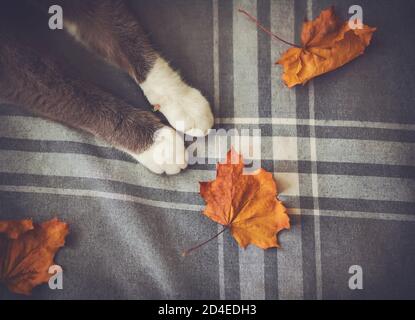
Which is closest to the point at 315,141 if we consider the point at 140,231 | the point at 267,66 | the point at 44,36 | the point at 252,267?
the point at 267,66

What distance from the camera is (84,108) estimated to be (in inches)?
33.4

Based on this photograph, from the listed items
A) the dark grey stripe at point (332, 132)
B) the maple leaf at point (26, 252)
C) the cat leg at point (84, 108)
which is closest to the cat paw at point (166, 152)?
the cat leg at point (84, 108)

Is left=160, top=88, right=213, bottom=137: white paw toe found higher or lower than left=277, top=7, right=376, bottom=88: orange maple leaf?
lower

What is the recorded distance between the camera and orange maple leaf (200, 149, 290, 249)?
2.70ft

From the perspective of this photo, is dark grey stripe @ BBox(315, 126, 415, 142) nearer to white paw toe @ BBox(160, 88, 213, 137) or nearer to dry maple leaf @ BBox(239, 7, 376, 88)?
dry maple leaf @ BBox(239, 7, 376, 88)

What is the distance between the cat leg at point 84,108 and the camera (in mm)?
832

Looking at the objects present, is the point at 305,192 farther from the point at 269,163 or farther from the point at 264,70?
the point at 264,70

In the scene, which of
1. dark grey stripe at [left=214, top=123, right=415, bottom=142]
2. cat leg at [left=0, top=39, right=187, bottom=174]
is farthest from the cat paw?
dark grey stripe at [left=214, top=123, right=415, bottom=142]

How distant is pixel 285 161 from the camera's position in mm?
863

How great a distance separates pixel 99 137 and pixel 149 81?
16 centimetres

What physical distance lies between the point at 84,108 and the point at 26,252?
0.32m

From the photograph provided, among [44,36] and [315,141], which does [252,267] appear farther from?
[44,36]

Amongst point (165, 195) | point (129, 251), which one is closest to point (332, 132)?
point (165, 195)
